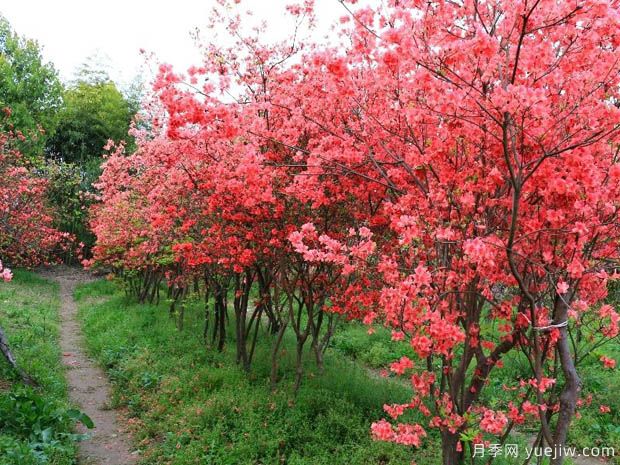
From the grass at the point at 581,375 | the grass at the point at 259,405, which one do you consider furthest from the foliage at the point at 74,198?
the grass at the point at 581,375

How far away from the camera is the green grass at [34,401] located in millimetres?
5629

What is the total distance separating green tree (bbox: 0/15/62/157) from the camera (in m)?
22.0

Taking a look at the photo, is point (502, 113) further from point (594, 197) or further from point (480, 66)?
point (594, 197)

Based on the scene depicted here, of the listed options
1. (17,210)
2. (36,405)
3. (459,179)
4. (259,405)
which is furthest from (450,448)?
(17,210)

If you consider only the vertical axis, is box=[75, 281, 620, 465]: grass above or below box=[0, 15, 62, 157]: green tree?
below

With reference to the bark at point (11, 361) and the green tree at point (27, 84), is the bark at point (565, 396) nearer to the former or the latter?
the bark at point (11, 361)

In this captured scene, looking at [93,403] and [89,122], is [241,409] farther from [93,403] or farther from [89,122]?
[89,122]

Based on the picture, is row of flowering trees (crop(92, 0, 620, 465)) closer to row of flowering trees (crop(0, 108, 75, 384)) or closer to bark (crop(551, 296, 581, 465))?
bark (crop(551, 296, 581, 465))

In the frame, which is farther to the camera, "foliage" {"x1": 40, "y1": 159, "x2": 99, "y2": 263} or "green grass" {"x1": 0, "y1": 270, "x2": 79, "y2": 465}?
"foliage" {"x1": 40, "y1": 159, "x2": 99, "y2": 263}

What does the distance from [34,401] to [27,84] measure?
21.2m

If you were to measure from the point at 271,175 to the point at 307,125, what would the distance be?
0.77 m

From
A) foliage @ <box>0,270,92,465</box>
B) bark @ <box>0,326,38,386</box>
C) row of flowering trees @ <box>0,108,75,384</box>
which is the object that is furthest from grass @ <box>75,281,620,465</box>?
row of flowering trees @ <box>0,108,75,384</box>

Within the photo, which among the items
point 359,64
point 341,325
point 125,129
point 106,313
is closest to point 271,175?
point 359,64

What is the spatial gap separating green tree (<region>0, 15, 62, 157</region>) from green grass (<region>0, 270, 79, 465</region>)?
38.8 feet
